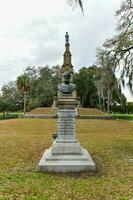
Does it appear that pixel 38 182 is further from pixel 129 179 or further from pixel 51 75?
pixel 51 75

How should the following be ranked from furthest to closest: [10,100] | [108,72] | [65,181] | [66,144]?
[10,100]
[108,72]
[66,144]
[65,181]

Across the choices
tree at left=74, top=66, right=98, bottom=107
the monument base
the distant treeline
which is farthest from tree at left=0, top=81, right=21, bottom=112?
the monument base

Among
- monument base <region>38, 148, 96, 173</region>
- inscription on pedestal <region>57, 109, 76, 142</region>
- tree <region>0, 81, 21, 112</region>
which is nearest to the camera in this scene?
monument base <region>38, 148, 96, 173</region>

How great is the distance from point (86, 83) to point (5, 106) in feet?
59.0

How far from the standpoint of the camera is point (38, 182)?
731 cm

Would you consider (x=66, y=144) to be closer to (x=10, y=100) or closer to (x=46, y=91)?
(x=46, y=91)

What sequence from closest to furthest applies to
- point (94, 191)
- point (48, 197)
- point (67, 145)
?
point (48, 197)
point (94, 191)
point (67, 145)

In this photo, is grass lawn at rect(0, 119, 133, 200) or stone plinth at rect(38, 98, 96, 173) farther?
stone plinth at rect(38, 98, 96, 173)

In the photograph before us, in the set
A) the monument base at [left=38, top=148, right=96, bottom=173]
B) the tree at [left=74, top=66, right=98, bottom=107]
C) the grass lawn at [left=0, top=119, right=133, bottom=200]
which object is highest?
the tree at [left=74, top=66, right=98, bottom=107]

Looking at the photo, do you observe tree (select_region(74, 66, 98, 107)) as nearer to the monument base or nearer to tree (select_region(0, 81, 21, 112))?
tree (select_region(0, 81, 21, 112))

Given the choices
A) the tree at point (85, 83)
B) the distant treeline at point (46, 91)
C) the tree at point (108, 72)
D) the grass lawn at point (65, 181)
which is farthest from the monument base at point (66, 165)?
the tree at point (85, 83)

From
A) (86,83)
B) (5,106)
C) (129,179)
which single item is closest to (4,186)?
(129,179)

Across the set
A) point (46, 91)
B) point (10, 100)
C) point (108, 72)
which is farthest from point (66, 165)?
point (10, 100)

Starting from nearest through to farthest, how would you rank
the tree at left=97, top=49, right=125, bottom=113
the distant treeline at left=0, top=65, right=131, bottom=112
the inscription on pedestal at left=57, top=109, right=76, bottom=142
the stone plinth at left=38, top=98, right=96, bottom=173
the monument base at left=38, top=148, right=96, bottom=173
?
the monument base at left=38, top=148, right=96, bottom=173, the stone plinth at left=38, top=98, right=96, bottom=173, the inscription on pedestal at left=57, top=109, right=76, bottom=142, the tree at left=97, top=49, right=125, bottom=113, the distant treeline at left=0, top=65, right=131, bottom=112
